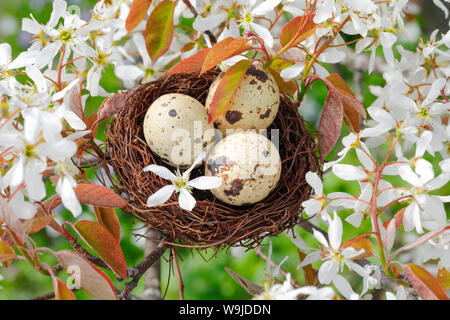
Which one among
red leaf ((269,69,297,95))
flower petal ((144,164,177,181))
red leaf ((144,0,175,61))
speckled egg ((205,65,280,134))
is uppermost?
red leaf ((144,0,175,61))

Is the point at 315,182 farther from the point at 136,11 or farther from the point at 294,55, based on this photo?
the point at 136,11

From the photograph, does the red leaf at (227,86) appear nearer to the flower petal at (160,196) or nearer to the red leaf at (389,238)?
the flower petal at (160,196)

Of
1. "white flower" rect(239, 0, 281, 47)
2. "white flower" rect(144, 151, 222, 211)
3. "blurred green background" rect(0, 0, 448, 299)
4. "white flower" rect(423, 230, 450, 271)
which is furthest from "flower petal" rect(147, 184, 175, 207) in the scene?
"blurred green background" rect(0, 0, 448, 299)

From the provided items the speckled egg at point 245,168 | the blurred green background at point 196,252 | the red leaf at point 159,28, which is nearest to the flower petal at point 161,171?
the speckled egg at point 245,168

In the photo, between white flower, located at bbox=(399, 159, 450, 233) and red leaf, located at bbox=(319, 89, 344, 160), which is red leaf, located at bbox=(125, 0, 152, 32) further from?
white flower, located at bbox=(399, 159, 450, 233)

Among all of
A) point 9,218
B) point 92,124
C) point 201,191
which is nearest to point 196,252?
point 201,191

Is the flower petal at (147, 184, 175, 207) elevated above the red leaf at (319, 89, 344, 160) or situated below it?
below
